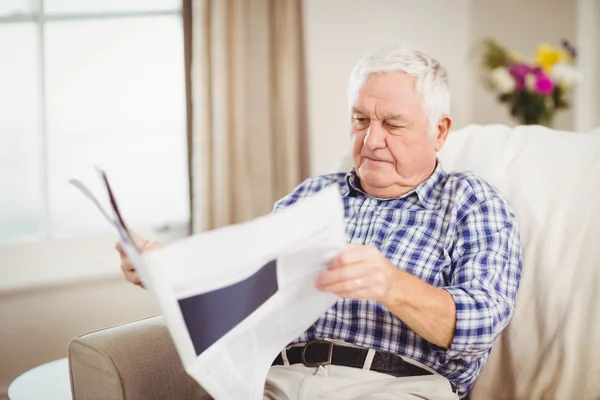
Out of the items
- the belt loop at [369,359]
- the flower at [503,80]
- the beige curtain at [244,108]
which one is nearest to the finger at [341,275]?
the belt loop at [369,359]

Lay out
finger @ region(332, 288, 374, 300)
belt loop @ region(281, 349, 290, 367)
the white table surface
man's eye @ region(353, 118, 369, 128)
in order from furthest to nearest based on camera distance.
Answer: the white table surface, man's eye @ region(353, 118, 369, 128), belt loop @ region(281, 349, 290, 367), finger @ region(332, 288, 374, 300)

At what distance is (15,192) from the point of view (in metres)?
2.43

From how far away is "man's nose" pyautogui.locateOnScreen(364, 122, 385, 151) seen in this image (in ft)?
4.69

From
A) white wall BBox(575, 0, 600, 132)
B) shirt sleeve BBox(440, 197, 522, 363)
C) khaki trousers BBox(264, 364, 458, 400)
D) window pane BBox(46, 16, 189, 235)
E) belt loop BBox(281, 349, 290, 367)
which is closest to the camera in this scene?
shirt sleeve BBox(440, 197, 522, 363)

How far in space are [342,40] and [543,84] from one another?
0.84m

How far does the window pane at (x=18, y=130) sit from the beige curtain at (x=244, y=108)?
57 cm

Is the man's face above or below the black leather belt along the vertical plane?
above

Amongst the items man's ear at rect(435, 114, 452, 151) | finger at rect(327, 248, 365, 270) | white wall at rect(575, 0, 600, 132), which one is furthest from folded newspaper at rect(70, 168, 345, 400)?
white wall at rect(575, 0, 600, 132)

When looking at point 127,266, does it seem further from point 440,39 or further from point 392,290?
point 440,39

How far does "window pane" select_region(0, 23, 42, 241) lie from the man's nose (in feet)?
4.90

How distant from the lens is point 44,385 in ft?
5.43

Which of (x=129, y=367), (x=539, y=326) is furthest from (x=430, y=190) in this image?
(x=129, y=367)

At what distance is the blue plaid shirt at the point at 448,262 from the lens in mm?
1184

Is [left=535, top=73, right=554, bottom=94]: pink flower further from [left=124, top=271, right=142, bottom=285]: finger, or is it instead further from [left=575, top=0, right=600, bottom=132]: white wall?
[left=124, top=271, right=142, bottom=285]: finger
